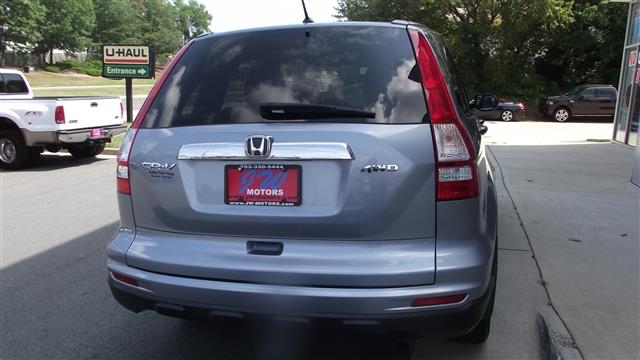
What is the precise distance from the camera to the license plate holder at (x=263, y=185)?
2.63m

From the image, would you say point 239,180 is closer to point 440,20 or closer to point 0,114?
point 0,114

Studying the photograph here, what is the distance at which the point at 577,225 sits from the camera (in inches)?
243

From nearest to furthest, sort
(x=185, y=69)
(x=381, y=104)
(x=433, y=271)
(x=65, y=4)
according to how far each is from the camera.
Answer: (x=433, y=271) → (x=381, y=104) → (x=185, y=69) → (x=65, y=4)

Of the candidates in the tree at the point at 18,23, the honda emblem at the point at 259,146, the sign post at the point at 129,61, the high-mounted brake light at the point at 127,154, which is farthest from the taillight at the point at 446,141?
the tree at the point at 18,23

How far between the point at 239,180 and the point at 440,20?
29633mm

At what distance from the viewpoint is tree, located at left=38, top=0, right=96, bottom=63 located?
67.5m

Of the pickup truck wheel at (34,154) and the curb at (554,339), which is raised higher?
the curb at (554,339)

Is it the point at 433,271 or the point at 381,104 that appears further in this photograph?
the point at 381,104

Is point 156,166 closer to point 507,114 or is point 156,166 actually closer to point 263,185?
point 263,185

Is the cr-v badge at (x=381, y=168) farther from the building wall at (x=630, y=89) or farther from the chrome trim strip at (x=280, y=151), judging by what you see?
the building wall at (x=630, y=89)

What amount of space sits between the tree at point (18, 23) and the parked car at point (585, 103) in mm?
57385

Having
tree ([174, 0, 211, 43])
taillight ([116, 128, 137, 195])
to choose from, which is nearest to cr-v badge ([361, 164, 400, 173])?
taillight ([116, 128, 137, 195])

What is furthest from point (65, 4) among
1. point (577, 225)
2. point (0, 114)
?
point (577, 225)

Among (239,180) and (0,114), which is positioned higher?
(239,180)
